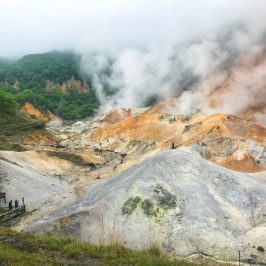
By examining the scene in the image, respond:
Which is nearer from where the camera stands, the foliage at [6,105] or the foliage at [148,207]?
the foliage at [148,207]

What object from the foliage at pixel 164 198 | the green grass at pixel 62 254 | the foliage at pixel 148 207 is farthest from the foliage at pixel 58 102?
the green grass at pixel 62 254

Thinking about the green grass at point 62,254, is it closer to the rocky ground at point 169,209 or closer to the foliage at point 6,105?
the rocky ground at point 169,209

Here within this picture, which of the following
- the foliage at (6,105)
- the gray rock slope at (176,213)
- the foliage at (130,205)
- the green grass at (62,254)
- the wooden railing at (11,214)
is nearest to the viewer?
the green grass at (62,254)

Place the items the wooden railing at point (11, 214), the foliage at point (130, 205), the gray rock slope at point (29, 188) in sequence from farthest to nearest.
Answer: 1. the gray rock slope at point (29, 188)
2. the wooden railing at point (11, 214)
3. the foliage at point (130, 205)

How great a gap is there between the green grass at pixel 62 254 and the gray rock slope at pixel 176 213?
325 inches

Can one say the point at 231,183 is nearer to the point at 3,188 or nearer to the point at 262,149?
the point at 3,188

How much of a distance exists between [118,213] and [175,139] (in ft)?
162

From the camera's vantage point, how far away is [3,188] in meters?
42.4

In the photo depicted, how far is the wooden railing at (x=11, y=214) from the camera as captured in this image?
35500 millimetres

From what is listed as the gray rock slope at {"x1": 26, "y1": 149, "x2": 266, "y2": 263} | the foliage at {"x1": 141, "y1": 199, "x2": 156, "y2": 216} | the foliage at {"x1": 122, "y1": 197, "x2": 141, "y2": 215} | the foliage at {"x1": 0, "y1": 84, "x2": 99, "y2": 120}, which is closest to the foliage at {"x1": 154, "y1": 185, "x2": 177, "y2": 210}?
the gray rock slope at {"x1": 26, "y1": 149, "x2": 266, "y2": 263}

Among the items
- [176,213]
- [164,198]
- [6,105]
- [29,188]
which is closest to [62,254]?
[176,213]

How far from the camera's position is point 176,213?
26922 millimetres

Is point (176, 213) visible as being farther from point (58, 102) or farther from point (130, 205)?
point (58, 102)

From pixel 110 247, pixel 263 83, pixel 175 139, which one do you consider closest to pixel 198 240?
pixel 110 247
